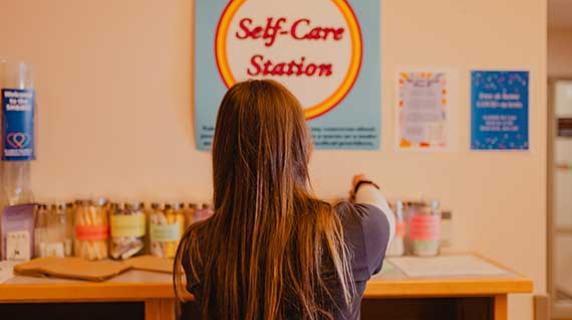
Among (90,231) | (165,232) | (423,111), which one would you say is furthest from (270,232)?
(423,111)

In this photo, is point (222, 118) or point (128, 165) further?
point (128, 165)

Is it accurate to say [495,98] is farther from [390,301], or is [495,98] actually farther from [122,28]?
[122,28]

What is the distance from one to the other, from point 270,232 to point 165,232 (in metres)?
0.82

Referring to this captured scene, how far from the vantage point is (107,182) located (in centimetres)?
178

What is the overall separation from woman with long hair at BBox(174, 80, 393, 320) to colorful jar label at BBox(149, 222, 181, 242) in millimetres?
697

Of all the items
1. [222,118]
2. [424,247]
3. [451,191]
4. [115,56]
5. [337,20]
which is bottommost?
[424,247]

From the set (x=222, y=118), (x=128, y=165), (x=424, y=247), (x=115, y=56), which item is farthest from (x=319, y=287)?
(x=115, y=56)

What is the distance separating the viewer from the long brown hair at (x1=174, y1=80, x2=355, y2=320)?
3.14 feet

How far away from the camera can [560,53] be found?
3572 millimetres

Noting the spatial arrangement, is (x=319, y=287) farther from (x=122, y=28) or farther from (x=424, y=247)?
(x=122, y=28)

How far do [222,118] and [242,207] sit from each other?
17cm

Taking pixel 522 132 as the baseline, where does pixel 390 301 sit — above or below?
below

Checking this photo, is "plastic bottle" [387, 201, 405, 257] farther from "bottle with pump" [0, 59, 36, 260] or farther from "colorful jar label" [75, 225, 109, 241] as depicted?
"bottle with pump" [0, 59, 36, 260]

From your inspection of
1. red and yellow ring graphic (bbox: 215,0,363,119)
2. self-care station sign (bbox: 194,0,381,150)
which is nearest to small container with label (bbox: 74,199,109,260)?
self-care station sign (bbox: 194,0,381,150)
